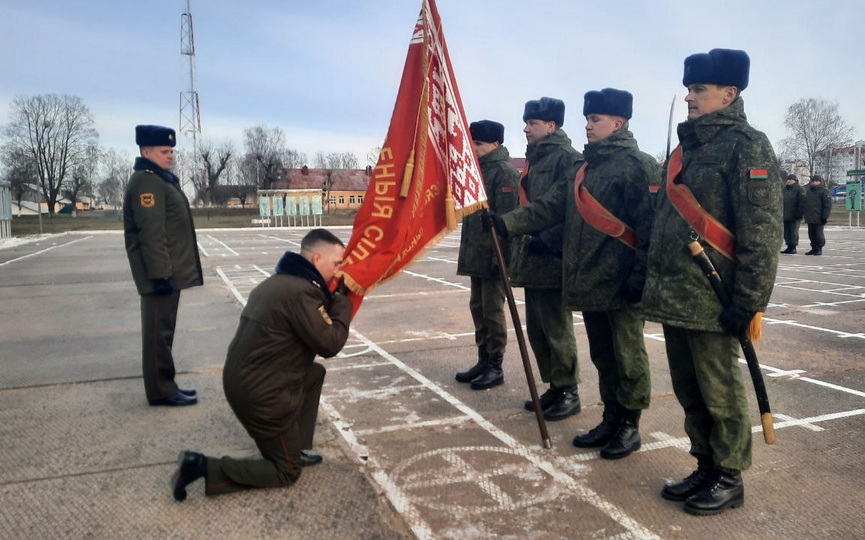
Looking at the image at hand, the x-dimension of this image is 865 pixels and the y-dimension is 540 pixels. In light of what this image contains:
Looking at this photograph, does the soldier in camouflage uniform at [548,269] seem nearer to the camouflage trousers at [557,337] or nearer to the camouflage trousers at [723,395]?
the camouflage trousers at [557,337]

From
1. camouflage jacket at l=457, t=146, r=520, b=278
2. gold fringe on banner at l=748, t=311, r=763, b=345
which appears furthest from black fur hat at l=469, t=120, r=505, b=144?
gold fringe on banner at l=748, t=311, r=763, b=345

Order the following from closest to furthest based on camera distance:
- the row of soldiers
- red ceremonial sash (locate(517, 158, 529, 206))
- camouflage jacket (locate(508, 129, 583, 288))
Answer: the row of soldiers, camouflage jacket (locate(508, 129, 583, 288)), red ceremonial sash (locate(517, 158, 529, 206))

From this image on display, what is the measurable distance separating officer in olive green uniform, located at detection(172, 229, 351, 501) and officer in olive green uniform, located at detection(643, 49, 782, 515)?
1.75m

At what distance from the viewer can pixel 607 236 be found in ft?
13.7

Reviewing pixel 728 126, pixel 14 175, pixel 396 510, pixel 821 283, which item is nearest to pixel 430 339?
pixel 396 510

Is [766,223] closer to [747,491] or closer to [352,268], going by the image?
[747,491]

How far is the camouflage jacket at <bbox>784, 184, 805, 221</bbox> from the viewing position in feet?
58.2

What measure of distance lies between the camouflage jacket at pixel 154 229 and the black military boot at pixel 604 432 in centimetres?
304

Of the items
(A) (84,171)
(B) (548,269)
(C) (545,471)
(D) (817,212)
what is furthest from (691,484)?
(A) (84,171)

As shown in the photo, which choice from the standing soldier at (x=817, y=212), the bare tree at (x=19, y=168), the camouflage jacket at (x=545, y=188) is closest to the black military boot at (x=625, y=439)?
the camouflage jacket at (x=545, y=188)

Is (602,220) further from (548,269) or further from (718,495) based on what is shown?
(718,495)

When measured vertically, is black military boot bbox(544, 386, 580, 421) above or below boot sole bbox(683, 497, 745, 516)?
above

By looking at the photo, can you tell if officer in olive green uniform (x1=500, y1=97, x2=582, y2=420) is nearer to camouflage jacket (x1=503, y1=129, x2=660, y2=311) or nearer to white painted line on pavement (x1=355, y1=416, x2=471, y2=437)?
camouflage jacket (x1=503, y1=129, x2=660, y2=311)

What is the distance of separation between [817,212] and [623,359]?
53.4 ft
